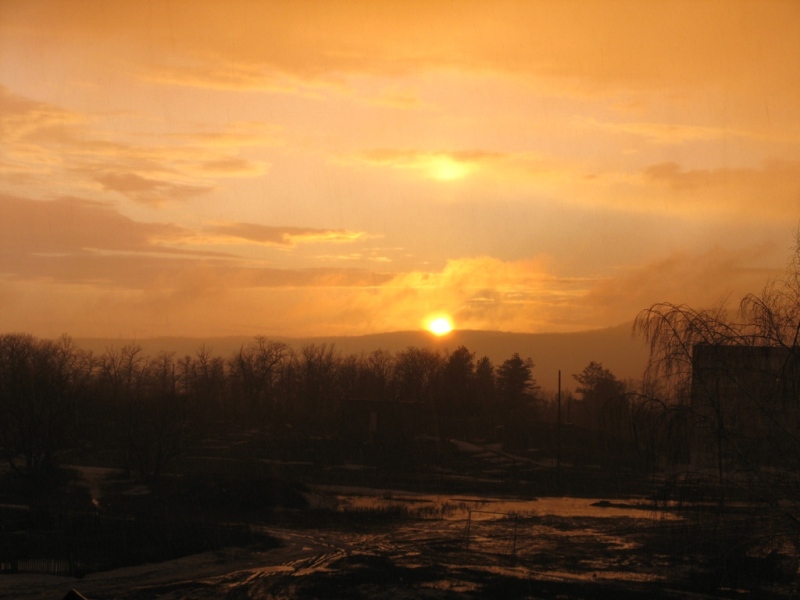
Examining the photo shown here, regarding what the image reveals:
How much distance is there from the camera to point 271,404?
114 metres

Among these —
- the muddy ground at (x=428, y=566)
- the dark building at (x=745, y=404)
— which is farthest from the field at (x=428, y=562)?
the dark building at (x=745, y=404)

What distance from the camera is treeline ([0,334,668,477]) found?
43312mm

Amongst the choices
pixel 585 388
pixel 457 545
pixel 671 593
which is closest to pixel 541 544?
pixel 457 545

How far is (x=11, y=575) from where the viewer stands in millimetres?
19828

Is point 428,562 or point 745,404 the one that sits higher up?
point 745,404

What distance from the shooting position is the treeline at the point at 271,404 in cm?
4331

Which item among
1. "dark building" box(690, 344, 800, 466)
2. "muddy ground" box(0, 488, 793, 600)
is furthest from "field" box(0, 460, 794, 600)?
"dark building" box(690, 344, 800, 466)

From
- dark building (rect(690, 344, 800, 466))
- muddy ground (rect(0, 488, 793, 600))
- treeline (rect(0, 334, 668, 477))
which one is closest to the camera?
dark building (rect(690, 344, 800, 466))

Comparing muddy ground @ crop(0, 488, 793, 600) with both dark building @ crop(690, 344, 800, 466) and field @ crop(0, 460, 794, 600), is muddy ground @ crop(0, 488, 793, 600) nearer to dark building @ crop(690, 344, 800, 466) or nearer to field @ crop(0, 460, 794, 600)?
field @ crop(0, 460, 794, 600)

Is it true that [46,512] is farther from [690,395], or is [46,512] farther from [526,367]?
[526,367]

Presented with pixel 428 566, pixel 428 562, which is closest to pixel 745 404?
pixel 428 566

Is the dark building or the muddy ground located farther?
the muddy ground

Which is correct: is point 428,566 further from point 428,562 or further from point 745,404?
point 745,404

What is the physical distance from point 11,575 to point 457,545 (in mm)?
13487
